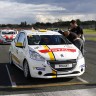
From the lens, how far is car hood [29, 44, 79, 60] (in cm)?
921

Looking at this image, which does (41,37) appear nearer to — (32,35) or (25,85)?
(32,35)

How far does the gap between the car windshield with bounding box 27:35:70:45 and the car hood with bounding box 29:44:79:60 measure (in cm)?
45

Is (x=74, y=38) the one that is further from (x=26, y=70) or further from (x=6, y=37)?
(x=6, y=37)

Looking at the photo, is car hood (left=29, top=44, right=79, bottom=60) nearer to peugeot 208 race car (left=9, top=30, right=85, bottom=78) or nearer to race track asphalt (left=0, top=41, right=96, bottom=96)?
peugeot 208 race car (left=9, top=30, right=85, bottom=78)

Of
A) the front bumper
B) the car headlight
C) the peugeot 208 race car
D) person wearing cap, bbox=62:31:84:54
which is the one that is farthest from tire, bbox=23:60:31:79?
person wearing cap, bbox=62:31:84:54

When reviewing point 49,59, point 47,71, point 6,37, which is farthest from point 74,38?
point 6,37

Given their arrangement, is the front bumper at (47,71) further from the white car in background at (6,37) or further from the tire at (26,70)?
the white car in background at (6,37)

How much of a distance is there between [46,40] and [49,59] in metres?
1.60

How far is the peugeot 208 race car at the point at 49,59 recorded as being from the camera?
909 centimetres

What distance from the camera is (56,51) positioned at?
31.2 ft

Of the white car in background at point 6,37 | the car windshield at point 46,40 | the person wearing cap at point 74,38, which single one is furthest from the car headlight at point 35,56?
the white car in background at point 6,37

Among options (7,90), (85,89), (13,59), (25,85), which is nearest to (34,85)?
(25,85)

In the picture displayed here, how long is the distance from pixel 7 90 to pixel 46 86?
1114 mm

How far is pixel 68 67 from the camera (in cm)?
920
